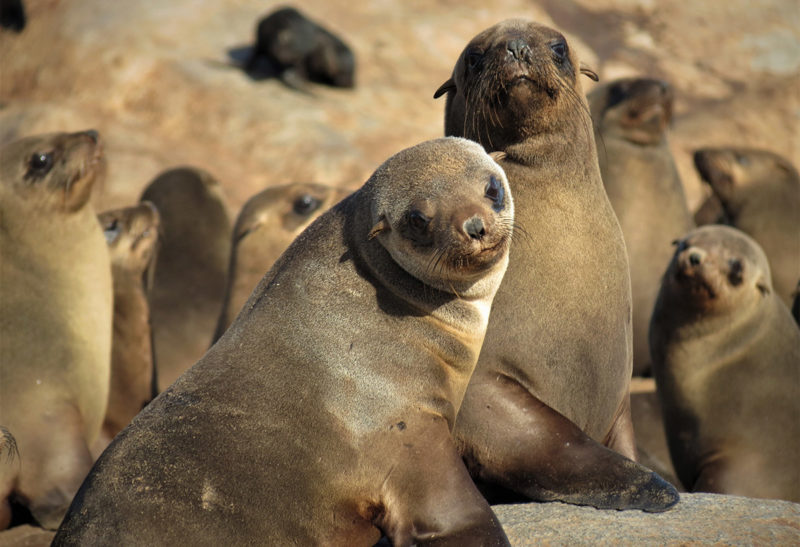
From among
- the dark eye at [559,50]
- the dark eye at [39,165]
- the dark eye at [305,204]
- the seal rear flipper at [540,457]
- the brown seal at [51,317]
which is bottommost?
the brown seal at [51,317]

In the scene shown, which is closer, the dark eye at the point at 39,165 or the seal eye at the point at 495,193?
the seal eye at the point at 495,193

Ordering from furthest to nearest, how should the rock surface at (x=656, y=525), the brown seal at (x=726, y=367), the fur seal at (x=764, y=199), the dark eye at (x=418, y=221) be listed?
the fur seal at (x=764, y=199) → the brown seal at (x=726, y=367) → the dark eye at (x=418, y=221) → the rock surface at (x=656, y=525)

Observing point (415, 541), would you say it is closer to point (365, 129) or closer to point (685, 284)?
point (685, 284)

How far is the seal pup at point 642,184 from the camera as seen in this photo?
356 inches

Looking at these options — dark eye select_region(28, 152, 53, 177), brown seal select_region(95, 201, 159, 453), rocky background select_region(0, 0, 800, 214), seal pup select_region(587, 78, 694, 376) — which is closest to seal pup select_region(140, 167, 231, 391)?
A: brown seal select_region(95, 201, 159, 453)

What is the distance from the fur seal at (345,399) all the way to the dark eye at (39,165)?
382cm

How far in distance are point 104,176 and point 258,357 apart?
977 centimetres

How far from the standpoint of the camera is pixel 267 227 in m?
8.65

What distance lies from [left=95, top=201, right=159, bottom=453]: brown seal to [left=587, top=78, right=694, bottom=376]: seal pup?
3814 mm

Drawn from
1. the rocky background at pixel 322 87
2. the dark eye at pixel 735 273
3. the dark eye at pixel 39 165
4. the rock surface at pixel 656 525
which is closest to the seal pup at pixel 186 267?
the dark eye at pixel 39 165

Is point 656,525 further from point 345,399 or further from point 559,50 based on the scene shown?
point 559,50

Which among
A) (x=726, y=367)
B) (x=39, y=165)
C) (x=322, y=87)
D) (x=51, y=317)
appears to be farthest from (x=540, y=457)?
(x=322, y=87)

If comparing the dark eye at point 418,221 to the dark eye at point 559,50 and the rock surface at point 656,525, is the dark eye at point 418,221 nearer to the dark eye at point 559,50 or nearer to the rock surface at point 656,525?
the rock surface at point 656,525

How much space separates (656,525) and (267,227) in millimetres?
5076
